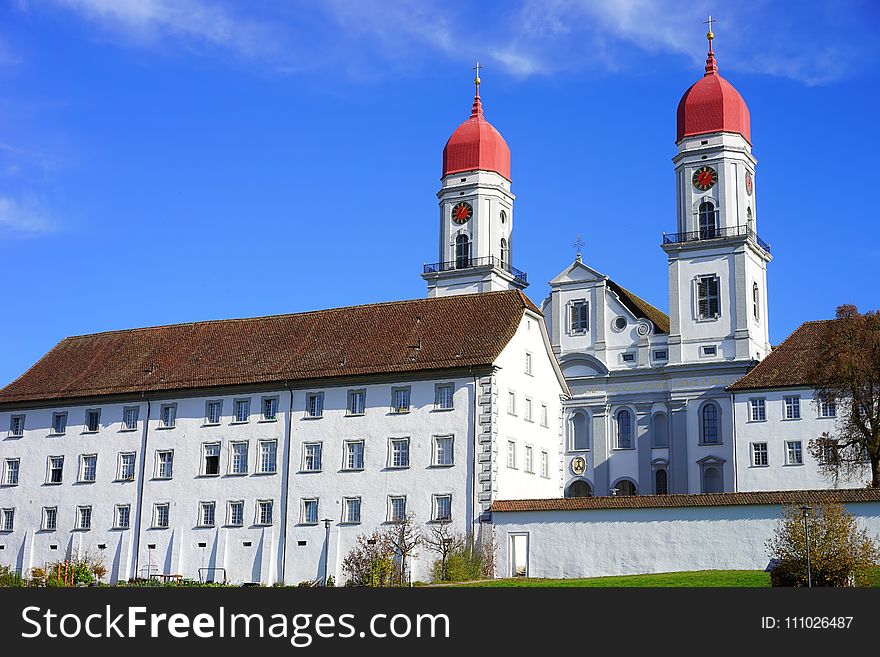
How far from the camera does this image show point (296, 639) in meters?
25.1

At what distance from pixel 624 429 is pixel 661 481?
4.20 meters

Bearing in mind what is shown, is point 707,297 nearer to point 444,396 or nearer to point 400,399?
point 444,396

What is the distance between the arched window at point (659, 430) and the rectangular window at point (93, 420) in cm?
3384

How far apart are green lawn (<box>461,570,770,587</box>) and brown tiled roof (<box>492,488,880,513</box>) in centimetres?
264

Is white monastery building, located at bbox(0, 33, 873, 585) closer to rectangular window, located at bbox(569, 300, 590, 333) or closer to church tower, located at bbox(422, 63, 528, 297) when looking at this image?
rectangular window, located at bbox(569, 300, 590, 333)

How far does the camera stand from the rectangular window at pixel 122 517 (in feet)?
201

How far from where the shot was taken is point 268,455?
59656 mm

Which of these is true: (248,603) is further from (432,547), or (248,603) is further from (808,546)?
(432,547)

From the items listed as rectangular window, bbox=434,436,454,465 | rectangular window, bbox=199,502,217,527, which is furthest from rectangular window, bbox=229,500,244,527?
rectangular window, bbox=434,436,454,465

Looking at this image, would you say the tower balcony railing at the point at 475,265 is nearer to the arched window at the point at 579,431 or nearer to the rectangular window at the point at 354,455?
the arched window at the point at 579,431

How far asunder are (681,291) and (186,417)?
33195 mm

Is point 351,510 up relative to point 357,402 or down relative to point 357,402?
down

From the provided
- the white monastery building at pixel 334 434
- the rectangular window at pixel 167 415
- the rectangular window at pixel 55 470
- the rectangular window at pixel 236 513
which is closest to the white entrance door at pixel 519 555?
the white monastery building at pixel 334 434

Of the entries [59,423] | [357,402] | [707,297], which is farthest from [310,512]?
[707,297]
